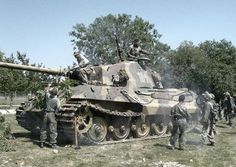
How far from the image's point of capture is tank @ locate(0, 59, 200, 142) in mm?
13969

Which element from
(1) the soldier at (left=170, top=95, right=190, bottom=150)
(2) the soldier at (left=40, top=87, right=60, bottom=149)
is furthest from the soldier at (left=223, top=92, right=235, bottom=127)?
(2) the soldier at (left=40, top=87, right=60, bottom=149)

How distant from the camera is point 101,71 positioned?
53.9 ft

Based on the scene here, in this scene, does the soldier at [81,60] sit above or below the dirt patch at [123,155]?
above

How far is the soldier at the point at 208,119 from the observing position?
48.0 feet

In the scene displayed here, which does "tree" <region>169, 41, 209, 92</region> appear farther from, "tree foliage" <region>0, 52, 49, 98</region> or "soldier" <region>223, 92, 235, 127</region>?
"soldier" <region>223, 92, 235, 127</region>

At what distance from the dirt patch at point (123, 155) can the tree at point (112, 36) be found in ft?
110

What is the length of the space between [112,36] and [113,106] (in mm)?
34871

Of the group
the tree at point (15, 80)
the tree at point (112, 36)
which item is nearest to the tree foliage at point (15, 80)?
the tree at point (15, 80)

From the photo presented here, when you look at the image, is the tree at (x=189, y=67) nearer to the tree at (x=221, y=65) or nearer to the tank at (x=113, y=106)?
the tree at (x=221, y=65)

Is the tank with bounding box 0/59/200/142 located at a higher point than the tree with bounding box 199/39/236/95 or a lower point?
lower

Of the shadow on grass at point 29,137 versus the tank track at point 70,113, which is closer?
the tank track at point 70,113

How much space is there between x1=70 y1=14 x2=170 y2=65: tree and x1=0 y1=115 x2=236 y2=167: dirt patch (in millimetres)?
33593

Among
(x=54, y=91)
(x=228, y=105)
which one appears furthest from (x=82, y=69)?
(x=228, y=105)

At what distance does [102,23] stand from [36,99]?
37504 mm
